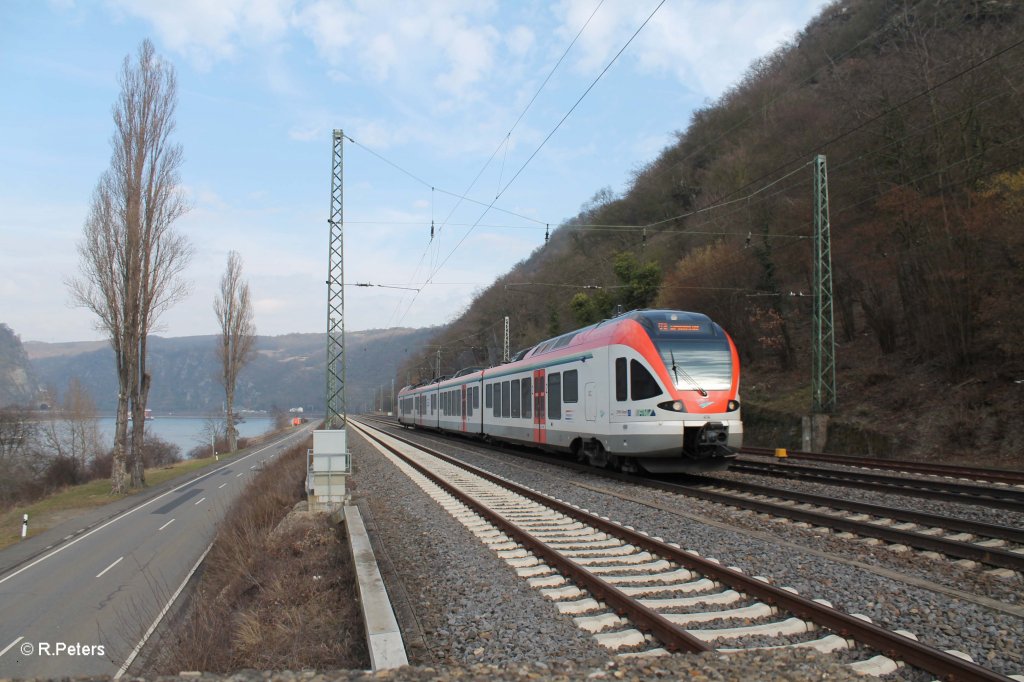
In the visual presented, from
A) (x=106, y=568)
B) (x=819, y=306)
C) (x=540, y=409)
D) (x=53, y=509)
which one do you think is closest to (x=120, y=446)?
(x=53, y=509)

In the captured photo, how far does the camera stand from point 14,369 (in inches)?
5723

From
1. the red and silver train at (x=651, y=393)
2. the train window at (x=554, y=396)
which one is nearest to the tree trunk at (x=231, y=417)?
Result: the train window at (x=554, y=396)

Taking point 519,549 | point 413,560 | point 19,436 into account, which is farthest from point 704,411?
point 19,436

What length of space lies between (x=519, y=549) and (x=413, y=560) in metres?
1.14

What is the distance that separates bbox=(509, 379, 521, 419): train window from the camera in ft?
67.4

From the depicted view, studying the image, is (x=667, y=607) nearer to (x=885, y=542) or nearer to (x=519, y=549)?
(x=519, y=549)

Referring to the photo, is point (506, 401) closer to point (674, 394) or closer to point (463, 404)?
point (463, 404)

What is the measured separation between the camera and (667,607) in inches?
206

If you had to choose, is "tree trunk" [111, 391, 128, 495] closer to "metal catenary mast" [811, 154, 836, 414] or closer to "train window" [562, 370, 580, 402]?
"train window" [562, 370, 580, 402]

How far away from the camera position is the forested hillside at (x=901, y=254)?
17.9 metres

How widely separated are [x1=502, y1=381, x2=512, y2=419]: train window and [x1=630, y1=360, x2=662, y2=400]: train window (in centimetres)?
878

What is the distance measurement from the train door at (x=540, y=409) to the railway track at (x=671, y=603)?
28.3 ft

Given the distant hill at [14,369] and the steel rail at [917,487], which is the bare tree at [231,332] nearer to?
the steel rail at [917,487]

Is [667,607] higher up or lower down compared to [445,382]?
lower down
